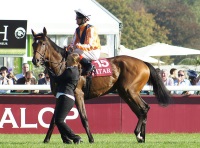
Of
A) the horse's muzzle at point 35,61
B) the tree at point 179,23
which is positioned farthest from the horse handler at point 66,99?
the tree at point 179,23

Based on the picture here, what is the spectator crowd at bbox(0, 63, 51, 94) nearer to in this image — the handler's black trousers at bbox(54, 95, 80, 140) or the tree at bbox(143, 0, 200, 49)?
the handler's black trousers at bbox(54, 95, 80, 140)

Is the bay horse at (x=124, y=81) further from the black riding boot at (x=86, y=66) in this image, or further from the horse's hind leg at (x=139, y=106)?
the black riding boot at (x=86, y=66)

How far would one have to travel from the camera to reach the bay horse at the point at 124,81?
15656 millimetres

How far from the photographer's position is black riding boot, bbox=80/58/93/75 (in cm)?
1585

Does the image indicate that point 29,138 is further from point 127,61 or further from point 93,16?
point 93,16

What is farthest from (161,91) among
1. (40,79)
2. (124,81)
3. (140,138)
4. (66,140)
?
(40,79)

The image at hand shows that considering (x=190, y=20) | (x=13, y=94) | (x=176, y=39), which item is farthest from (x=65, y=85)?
(x=190, y=20)

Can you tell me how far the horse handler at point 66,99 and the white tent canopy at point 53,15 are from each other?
9.75 m

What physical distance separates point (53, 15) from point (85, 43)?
357 inches

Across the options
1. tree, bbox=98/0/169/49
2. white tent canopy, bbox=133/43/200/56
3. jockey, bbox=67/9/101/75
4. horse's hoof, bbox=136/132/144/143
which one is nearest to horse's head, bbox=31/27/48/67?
jockey, bbox=67/9/101/75

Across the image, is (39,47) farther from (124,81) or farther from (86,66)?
(124,81)

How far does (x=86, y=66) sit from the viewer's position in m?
16.0

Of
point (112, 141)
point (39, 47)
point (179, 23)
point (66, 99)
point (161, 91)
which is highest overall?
point (39, 47)

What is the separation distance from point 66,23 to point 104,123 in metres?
5.85
